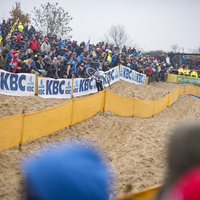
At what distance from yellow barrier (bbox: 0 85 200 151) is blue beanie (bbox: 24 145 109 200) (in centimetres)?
625

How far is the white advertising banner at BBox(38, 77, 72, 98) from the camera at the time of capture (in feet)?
41.2

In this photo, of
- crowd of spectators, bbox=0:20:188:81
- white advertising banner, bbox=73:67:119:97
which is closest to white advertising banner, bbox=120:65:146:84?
crowd of spectators, bbox=0:20:188:81

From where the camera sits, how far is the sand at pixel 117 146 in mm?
6477

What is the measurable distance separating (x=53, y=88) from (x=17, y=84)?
2.19m

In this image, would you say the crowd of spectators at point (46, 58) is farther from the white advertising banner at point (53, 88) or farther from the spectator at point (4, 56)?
the white advertising banner at point (53, 88)

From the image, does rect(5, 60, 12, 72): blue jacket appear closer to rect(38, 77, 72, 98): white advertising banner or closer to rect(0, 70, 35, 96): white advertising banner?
rect(0, 70, 35, 96): white advertising banner

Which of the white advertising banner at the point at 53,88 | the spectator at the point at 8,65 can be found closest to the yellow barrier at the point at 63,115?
the white advertising banner at the point at 53,88

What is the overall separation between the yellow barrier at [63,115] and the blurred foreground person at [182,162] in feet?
20.8

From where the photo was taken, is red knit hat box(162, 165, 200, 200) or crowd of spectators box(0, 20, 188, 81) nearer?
red knit hat box(162, 165, 200, 200)

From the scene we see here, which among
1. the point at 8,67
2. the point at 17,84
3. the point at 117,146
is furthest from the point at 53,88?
the point at 117,146

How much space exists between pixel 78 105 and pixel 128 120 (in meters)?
3.37

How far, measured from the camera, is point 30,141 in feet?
27.1

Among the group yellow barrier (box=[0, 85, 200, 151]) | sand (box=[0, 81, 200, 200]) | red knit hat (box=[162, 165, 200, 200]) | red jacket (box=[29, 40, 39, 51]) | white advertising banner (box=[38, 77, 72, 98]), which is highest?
red jacket (box=[29, 40, 39, 51])

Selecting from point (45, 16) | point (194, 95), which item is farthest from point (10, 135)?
point (45, 16)
